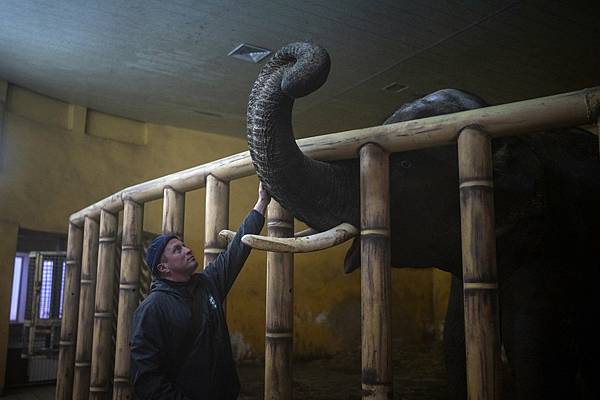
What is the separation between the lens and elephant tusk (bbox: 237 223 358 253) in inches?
92.0

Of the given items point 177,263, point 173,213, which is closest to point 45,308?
point 173,213

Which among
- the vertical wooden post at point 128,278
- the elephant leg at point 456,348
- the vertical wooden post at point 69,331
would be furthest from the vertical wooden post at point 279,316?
the vertical wooden post at point 69,331

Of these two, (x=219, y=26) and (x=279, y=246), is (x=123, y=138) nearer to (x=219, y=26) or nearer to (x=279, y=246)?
(x=219, y=26)

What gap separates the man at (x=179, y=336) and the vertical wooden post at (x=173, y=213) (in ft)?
2.56

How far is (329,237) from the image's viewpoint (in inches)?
96.4

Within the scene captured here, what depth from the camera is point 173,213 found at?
142 inches

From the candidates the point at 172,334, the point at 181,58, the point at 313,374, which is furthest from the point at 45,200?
the point at 172,334

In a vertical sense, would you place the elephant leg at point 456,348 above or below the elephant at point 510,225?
below

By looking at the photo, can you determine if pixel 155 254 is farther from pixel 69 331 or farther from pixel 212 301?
pixel 69 331

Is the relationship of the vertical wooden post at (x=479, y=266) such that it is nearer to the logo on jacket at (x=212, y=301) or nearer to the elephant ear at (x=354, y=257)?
the elephant ear at (x=354, y=257)

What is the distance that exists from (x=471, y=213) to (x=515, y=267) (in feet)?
2.01

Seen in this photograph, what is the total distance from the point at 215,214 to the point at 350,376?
5.41 m

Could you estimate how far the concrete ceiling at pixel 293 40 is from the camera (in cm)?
564

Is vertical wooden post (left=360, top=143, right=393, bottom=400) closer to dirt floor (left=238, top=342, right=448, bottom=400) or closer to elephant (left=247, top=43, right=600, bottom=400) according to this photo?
elephant (left=247, top=43, right=600, bottom=400)
